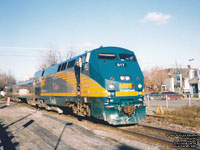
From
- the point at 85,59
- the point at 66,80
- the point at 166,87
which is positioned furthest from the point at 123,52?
the point at 166,87

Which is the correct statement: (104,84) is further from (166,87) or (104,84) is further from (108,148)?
(166,87)

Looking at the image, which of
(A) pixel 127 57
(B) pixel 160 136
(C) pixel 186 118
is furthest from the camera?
(C) pixel 186 118

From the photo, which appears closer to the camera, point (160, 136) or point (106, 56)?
point (160, 136)

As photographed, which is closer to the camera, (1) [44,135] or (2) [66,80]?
(1) [44,135]

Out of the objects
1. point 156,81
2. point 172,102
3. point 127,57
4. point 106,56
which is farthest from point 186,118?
point 156,81

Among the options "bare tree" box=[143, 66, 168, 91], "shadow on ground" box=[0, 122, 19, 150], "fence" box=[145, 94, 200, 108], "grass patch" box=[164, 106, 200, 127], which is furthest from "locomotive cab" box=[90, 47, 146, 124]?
"bare tree" box=[143, 66, 168, 91]

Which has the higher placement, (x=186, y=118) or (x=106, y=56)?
(x=106, y=56)

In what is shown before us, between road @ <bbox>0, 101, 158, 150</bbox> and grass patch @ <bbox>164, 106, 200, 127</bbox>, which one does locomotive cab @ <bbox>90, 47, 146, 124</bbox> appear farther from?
grass patch @ <bbox>164, 106, 200, 127</bbox>

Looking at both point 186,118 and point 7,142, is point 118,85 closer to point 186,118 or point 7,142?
point 7,142

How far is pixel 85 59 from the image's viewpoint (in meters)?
10.6

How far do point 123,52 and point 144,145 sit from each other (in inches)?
221

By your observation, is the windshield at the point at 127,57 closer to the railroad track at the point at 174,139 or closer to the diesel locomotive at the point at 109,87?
the diesel locomotive at the point at 109,87

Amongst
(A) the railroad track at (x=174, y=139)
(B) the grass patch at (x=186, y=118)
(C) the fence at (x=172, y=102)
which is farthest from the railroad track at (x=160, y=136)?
(C) the fence at (x=172, y=102)

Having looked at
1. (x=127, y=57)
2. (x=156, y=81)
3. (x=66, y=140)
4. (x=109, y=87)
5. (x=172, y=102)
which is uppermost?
(x=127, y=57)
